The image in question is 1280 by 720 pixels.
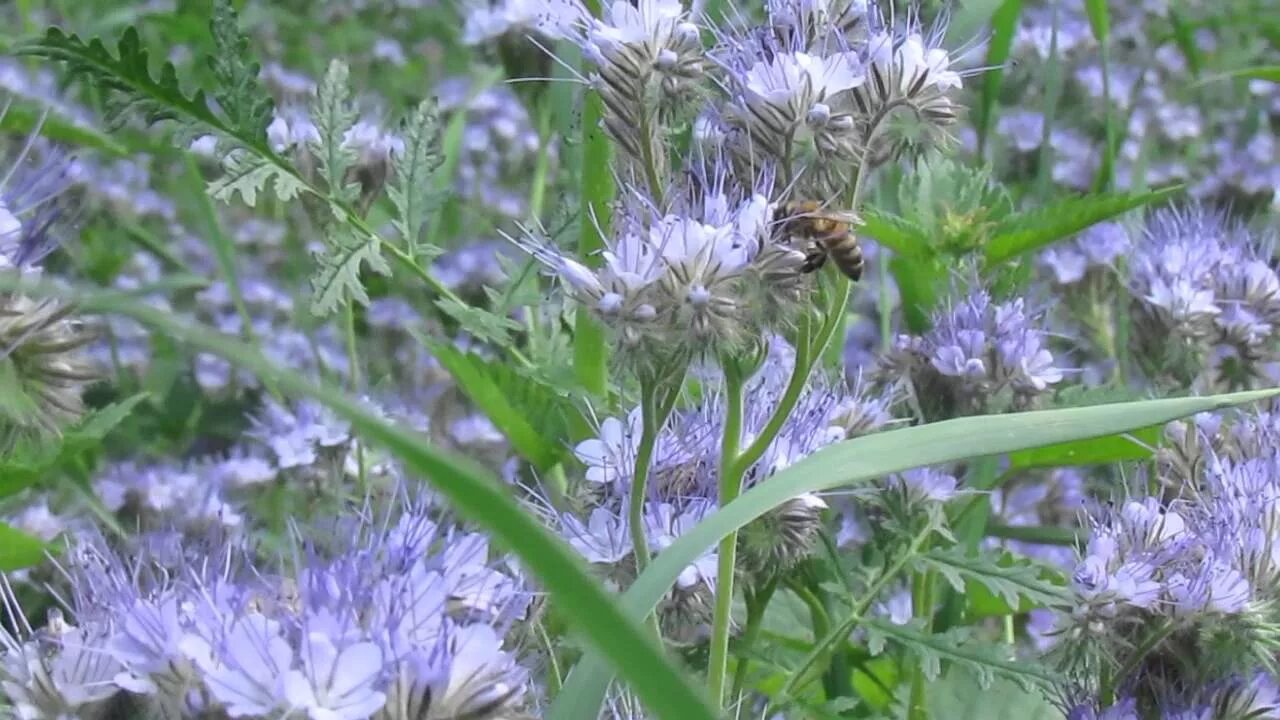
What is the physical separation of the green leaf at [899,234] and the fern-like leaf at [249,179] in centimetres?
58

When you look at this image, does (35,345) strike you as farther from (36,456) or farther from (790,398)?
(790,398)

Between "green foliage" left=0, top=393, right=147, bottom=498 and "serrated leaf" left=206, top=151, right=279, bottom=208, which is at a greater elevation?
"serrated leaf" left=206, top=151, right=279, bottom=208

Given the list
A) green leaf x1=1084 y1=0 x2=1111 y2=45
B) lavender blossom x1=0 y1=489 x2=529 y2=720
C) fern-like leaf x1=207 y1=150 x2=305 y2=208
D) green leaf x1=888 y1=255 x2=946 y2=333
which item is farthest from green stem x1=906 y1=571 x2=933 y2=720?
green leaf x1=1084 y1=0 x2=1111 y2=45

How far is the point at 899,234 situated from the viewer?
Result: 1683 mm

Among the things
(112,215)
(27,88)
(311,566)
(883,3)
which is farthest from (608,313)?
(112,215)

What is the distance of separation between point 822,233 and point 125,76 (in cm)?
63

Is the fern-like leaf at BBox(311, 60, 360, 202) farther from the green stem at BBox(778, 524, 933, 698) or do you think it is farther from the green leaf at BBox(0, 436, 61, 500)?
the green stem at BBox(778, 524, 933, 698)

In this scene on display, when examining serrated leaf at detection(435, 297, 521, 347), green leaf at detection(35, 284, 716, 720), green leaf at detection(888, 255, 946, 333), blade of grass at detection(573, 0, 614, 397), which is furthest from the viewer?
green leaf at detection(888, 255, 946, 333)

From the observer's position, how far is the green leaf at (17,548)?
1323mm

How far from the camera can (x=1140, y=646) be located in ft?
3.91

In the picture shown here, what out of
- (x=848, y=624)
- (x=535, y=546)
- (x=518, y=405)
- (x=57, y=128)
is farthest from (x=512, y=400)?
(x=535, y=546)

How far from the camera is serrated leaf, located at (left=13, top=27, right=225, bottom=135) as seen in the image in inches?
51.8

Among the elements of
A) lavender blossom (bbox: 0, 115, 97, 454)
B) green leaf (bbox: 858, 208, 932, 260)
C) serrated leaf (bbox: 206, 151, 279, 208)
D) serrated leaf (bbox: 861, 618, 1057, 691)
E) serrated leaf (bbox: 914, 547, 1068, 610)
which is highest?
green leaf (bbox: 858, 208, 932, 260)

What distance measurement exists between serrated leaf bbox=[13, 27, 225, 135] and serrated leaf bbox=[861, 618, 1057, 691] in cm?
72
